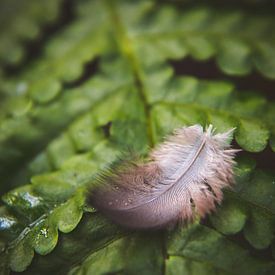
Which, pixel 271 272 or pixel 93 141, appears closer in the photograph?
pixel 271 272

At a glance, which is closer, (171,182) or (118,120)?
(171,182)

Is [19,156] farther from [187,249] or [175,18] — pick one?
[175,18]

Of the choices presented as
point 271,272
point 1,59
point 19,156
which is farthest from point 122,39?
point 271,272

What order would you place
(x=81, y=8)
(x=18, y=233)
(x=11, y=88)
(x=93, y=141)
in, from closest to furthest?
(x=18, y=233) → (x=93, y=141) → (x=11, y=88) → (x=81, y=8)

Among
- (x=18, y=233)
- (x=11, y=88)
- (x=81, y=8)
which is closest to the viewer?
(x=18, y=233)
